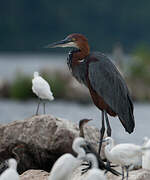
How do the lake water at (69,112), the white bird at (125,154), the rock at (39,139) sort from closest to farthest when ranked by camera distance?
the white bird at (125,154)
the rock at (39,139)
the lake water at (69,112)

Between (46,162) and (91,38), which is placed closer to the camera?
(46,162)

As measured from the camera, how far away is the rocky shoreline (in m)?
9.84

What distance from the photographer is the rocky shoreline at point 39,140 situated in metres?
9.84

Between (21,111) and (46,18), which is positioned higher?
(46,18)

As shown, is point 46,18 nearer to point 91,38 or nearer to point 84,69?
point 91,38

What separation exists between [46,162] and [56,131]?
2.19 feet

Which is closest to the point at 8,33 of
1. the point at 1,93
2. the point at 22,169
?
the point at 1,93

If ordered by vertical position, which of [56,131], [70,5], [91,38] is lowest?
[56,131]

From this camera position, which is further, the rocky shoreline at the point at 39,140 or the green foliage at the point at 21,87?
the green foliage at the point at 21,87

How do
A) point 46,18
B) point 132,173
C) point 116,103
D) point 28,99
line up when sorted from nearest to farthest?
point 132,173 → point 116,103 → point 28,99 → point 46,18

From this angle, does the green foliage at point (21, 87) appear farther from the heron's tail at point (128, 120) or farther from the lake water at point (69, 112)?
the heron's tail at point (128, 120)

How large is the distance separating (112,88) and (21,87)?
835 inches

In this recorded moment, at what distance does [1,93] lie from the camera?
33094mm

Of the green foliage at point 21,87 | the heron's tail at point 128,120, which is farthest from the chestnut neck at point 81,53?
the green foliage at point 21,87
